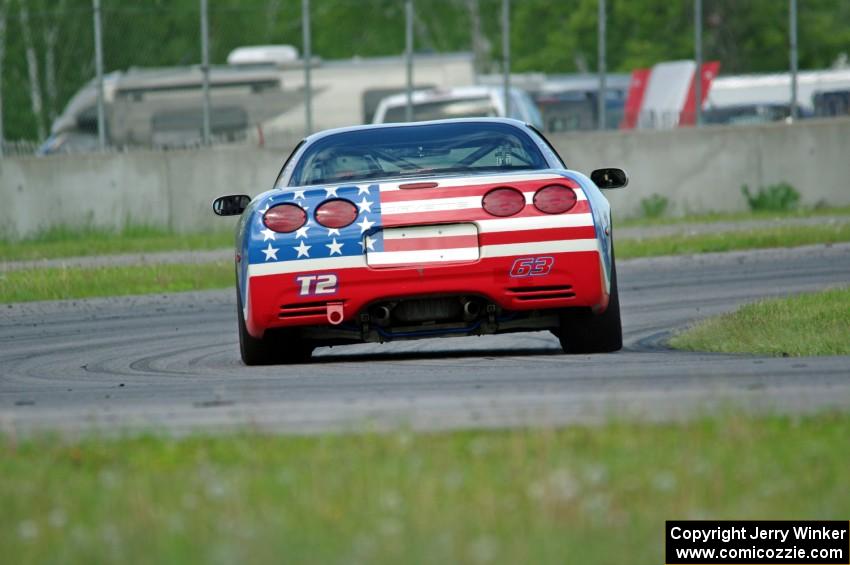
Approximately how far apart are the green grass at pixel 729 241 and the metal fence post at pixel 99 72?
6408 millimetres

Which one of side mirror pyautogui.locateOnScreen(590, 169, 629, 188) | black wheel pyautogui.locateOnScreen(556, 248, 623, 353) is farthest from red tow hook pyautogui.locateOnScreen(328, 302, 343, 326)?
side mirror pyautogui.locateOnScreen(590, 169, 629, 188)

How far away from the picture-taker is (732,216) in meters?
21.0

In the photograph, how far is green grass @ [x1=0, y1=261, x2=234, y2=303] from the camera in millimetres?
14688

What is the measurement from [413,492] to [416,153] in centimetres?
457

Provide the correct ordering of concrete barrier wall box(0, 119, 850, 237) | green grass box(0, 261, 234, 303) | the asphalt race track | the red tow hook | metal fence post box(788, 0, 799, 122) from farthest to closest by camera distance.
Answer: metal fence post box(788, 0, 799, 122)
concrete barrier wall box(0, 119, 850, 237)
green grass box(0, 261, 234, 303)
the red tow hook
the asphalt race track

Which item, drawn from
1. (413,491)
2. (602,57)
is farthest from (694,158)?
(413,491)

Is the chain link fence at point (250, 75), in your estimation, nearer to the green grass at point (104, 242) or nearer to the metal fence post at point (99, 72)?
the metal fence post at point (99, 72)

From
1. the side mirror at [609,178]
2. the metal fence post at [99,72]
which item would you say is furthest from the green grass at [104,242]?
the side mirror at [609,178]

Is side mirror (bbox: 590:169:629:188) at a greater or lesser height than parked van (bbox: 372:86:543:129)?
greater

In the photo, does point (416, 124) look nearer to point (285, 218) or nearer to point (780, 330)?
point (285, 218)

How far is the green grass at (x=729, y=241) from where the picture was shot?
1697 centimetres

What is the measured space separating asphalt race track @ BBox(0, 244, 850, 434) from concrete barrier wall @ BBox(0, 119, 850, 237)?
8219 mm

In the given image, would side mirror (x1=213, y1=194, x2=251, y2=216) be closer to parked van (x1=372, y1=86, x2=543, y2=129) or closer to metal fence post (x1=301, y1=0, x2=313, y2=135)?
metal fence post (x1=301, y1=0, x2=313, y2=135)

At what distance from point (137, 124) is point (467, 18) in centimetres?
1193
